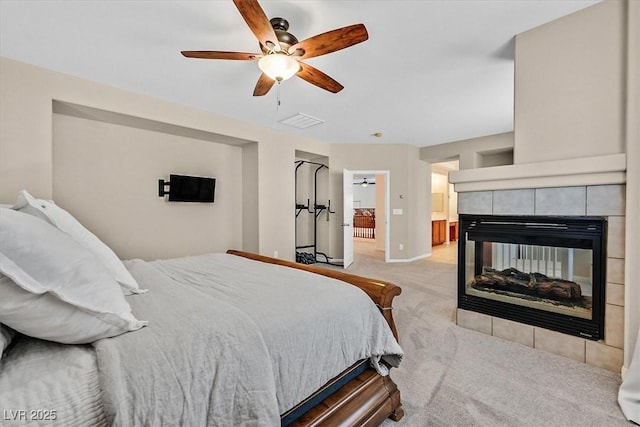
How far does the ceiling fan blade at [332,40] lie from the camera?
70.3 inches

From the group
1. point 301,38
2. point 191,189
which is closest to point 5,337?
point 301,38

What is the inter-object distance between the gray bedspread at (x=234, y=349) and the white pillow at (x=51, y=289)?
79 millimetres

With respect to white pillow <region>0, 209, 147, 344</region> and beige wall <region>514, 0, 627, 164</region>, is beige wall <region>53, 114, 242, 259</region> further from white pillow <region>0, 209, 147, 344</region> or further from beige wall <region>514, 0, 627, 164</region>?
beige wall <region>514, 0, 627, 164</region>

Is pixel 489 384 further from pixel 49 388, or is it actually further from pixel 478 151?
pixel 478 151

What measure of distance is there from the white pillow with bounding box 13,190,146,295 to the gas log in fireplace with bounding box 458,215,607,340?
2.71 meters

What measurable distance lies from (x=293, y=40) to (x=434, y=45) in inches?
48.4

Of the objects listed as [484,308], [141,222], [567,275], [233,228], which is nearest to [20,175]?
[141,222]

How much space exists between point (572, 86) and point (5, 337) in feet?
11.1

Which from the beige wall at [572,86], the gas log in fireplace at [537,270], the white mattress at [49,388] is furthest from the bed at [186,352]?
the beige wall at [572,86]

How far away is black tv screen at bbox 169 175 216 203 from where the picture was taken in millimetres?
4062

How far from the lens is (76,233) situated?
1.51 m

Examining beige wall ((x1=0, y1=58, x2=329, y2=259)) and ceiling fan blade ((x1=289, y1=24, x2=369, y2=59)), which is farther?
beige wall ((x1=0, y1=58, x2=329, y2=259))

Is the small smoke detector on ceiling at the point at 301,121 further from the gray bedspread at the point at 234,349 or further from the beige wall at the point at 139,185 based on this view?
the gray bedspread at the point at 234,349

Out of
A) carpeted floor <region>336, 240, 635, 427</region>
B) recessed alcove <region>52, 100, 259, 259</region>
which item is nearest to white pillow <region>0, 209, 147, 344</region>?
carpeted floor <region>336, 240, 635, 427</region>
